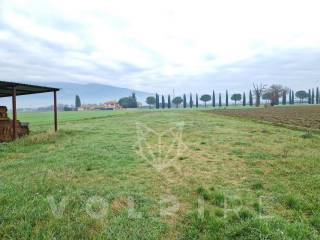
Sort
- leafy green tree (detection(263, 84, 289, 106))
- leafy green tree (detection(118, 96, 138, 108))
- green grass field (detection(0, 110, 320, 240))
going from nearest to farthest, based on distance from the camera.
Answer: green grass field (detection(0, 110, 320, 240)) → leafy green tree (detection(263, 84, 289, 106)) → leafy green tree (detection(118, 96, 138, 108))

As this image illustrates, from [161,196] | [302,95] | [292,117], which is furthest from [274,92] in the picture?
[161,196]

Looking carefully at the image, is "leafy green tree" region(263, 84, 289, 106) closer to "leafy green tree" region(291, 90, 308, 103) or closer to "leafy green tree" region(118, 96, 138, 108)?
"leafy green tree" region(291, 90, 308, 103)

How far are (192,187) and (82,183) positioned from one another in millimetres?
2380

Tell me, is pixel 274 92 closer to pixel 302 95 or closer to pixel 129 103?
pixel 302 95

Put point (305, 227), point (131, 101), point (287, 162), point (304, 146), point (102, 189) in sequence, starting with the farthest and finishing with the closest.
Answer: point (131, 101), point (304, 146), point (287, 162), point (102, 189), point (305, 227)

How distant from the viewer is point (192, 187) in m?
5.37

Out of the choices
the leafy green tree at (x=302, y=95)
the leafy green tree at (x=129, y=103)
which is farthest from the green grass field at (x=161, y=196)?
the leafy green tree at (x=302, y=95)

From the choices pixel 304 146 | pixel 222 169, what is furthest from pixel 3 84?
pixel 304 146

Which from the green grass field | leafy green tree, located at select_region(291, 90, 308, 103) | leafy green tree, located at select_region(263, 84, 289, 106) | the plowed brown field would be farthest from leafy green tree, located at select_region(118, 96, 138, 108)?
the green grass field

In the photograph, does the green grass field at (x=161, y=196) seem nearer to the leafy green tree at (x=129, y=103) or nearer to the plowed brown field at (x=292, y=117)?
the plowed brown field at (x=292, y=117)

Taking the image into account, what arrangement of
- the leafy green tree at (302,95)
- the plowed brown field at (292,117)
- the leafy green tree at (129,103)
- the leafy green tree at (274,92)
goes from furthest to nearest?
1. the leafy green tree at (302,95)
2. the leafy green tree at (129,103)
3. the leafy green tree at (274,92)
4. the plowed brown field at (292,117)

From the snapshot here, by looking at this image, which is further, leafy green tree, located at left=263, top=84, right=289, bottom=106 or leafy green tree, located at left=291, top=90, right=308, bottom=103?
leafy green tree, located at left=291, top=90, right=308, bottom=103

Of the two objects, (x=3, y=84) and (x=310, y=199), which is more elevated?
(x=3, y=84)

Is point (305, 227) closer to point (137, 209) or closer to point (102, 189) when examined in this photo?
point (137, 209)
